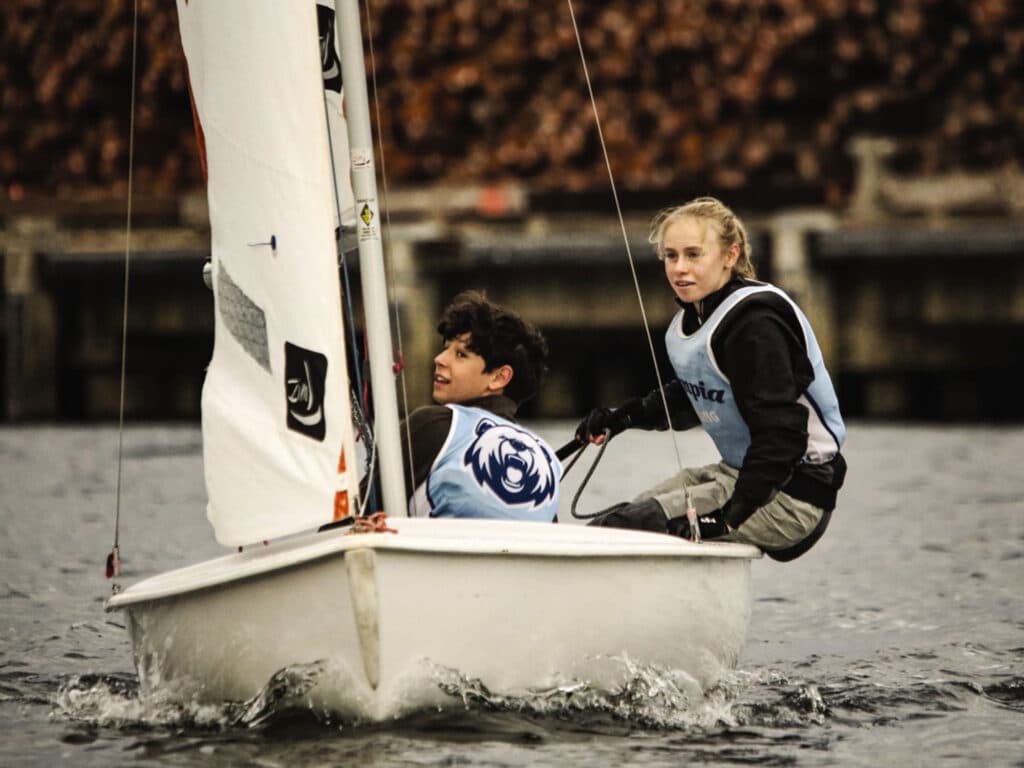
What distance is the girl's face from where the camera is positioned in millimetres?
6102

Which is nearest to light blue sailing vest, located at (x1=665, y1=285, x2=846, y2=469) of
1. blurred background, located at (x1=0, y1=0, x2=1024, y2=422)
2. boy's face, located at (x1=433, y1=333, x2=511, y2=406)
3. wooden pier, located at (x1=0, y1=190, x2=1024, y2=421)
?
boy's face, located at (x1=433, y1=333, x2=511, y2=406)

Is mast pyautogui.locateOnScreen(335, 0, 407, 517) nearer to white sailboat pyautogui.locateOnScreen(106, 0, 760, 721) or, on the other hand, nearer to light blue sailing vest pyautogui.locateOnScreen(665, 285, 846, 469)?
white sailboat pyautogui.locateOnScreen(106, 0, 760, 721)

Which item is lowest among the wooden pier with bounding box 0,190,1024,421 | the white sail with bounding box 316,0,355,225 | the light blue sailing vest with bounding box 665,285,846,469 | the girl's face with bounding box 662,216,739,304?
the light blue sailing vest with bounding box 665,285,846,469

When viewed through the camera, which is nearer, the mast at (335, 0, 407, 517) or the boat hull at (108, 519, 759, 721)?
the boat hull at (108, 519, 759, 721)

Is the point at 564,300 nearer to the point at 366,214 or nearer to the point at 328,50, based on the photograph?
the point at 328,50

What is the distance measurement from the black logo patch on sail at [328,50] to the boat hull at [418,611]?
1423 mm

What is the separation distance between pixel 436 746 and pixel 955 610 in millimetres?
3755

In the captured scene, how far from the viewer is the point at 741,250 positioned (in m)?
6.26

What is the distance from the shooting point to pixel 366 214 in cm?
562

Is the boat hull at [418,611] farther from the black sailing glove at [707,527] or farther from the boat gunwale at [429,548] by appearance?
the black sailing glove at [707,527]

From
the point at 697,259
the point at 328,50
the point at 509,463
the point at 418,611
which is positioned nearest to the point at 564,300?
the point at 697,259

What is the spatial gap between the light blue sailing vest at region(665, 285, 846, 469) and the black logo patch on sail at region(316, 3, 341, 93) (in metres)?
1.32

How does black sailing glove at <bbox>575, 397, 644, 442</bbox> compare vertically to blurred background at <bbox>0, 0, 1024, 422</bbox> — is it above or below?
below

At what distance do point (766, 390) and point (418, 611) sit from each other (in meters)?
1.31
